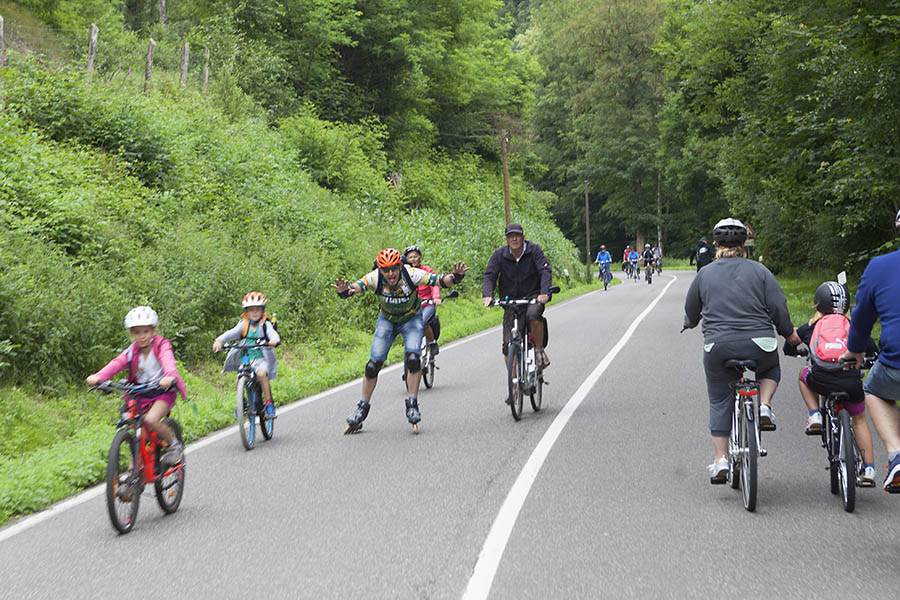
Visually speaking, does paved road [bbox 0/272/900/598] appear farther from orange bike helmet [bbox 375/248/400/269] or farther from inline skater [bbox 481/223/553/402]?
orange bike helmet [bbox 375/248/400/269]

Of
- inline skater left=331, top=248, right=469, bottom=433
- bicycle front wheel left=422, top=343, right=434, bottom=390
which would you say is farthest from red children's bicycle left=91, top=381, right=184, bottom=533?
bicycle front wheel left=422, top=343, right=434, bottom=390

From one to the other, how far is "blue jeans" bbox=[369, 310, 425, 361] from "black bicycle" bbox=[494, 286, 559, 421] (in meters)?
0.99

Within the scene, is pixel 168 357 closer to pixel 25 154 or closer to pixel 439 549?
pixel 439 549

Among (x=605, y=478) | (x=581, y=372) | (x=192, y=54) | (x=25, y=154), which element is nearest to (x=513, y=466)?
(x=605, y=478)

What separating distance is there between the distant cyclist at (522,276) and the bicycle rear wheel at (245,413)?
2963mm

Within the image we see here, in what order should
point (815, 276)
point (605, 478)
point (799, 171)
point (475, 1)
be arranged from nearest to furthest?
point (605, 478), point (799, 171), point (815, 276), point (475, 1)

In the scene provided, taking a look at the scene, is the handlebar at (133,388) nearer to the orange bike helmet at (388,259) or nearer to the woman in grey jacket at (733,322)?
the orange bike helmet at (388,259)

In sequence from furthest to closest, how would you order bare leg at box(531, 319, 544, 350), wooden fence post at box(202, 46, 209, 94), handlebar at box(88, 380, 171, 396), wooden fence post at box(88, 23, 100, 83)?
1. wooden fence post at box(202, 46, 209, 94)
2. wooden fence post at box(88, 23, 100, 83)
3. bare leg at box(531, 319, 544, 350)
4. handlebar at box(88, 380, 171, 396)

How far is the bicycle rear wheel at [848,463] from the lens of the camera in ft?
19.1

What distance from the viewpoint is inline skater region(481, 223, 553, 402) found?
33.6 ft

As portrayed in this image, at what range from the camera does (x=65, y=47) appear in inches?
1357

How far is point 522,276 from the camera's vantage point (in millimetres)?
10398

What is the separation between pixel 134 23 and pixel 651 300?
44970 mm

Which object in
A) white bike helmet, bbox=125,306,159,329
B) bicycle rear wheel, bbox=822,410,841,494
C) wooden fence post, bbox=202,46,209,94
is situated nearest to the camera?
bicycle rear wheel, bbox=822,410,841,494
